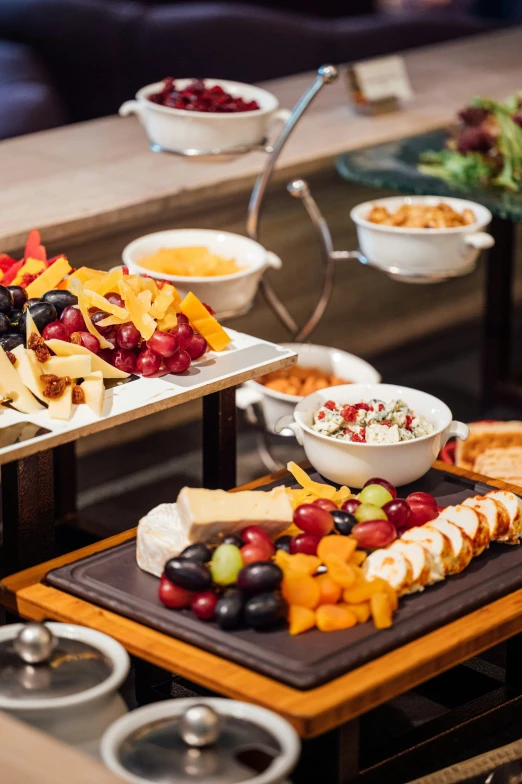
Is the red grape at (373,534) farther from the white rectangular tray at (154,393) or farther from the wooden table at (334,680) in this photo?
the white rectangular tray at (154,393)

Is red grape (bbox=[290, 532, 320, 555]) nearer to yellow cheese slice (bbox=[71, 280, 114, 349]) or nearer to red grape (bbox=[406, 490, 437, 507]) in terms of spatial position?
red grape (bbox=[406, 490, 437, 507])

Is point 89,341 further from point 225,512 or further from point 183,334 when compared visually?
point 225,512

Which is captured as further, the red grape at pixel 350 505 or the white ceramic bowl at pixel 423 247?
the white ceramic bowl at pixel 423 247

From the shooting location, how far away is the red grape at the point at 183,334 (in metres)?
2.11

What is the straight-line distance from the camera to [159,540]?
5.86ft

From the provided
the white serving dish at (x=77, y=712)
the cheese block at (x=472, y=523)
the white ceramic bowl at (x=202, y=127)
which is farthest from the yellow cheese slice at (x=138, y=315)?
the white ceramic bowl at (x=202, y=127)

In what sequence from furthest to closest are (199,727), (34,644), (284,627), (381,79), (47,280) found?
(381,79), (47,280), (284,627), (34,644), (199,727)

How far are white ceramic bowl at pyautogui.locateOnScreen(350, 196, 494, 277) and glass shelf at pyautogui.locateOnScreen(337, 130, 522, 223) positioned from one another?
0.50 ft

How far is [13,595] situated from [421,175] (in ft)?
6.32

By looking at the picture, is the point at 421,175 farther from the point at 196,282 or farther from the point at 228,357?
the point at 228,357

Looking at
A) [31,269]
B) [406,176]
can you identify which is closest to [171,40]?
[406,176]

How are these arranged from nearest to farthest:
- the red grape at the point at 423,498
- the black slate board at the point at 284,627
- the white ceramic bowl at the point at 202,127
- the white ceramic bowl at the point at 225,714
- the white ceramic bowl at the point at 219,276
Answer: the white ceramic bowl at the point at 225,714, the black slate board at the point at 284,627, the red grape at the point at 423,498, the white ceramic bowl at the point at 219,276, the white ceramic bowl at the point at 202,127

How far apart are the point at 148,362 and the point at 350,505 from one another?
16.2 inches

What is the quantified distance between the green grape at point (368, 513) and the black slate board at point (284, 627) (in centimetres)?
13
